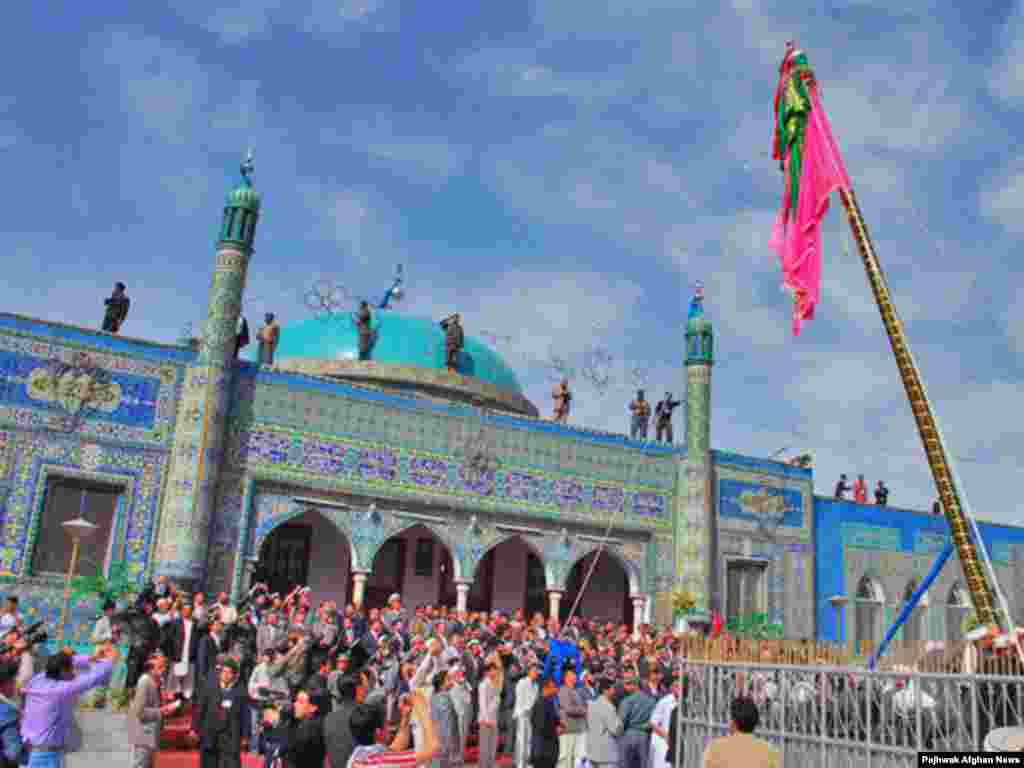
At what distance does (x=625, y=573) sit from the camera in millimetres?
24672

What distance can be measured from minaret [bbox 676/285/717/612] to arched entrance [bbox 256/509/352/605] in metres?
7.78

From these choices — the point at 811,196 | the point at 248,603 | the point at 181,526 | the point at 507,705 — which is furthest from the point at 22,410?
the point at 811,196

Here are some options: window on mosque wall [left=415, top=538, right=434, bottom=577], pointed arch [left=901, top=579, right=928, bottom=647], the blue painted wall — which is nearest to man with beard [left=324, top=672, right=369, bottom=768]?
window on mosque wall [left=415, top=538, right=434, bottom=577]

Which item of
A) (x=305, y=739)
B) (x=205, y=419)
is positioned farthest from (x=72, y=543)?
(x=305, y=739)

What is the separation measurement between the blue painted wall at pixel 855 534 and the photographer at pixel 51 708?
70.8 ft

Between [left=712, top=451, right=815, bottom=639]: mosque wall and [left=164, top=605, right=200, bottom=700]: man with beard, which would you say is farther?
[left=712, top=451, right=815, bottom=639]: mosque wall

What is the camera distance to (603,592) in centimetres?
2469

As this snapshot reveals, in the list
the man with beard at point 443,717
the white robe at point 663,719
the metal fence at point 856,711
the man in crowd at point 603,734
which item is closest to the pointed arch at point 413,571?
the man with beard at point 443,717

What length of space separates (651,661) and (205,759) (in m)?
6.93

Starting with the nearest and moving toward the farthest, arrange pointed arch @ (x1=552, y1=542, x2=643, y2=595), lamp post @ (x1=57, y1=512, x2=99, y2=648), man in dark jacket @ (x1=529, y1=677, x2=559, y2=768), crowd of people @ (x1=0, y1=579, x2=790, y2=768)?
crowd of people @ (x1=0, y1=579, x2=790, y2=768), man in dark jacket @ (x1=529, y1=677, x2=559, y2=768), lamp post @ (x1=57, y1=512, x2=99, y2=648), pointed arch @ (x1=552, y1=542, x2=643, y2=595)

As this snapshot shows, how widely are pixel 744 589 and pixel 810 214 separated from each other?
1615cm

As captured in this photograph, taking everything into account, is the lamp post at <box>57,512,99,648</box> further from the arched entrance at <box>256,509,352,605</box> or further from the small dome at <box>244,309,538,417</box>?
the small dome at <box>244,309,538,417</box>

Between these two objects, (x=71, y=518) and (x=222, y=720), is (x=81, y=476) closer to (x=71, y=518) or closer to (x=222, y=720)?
(x=71, y=518)

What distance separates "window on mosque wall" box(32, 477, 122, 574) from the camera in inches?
666
